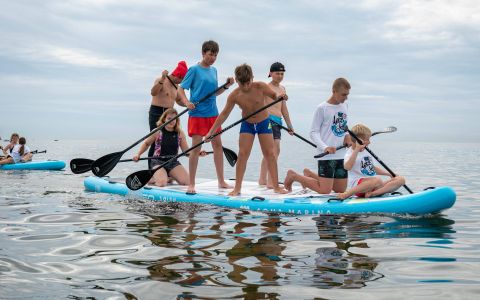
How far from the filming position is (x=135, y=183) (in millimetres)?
9180

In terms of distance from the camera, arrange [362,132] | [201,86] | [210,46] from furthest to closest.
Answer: [201,86], [210,46], [362,132]

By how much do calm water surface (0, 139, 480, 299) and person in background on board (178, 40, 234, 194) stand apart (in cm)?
130

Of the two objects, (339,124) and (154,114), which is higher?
(154,114)

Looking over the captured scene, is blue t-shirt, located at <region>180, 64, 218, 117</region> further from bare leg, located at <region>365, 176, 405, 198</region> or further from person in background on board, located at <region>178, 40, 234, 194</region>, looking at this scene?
bare leg, located at <region>365, 176, 405, 198</region>

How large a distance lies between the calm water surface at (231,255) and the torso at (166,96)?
265 cm

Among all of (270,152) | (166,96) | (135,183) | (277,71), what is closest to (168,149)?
(166,96)

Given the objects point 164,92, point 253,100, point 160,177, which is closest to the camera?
point 253,100

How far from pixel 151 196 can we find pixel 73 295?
5.44 m

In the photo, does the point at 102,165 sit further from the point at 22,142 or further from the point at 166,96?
the point at 22,142

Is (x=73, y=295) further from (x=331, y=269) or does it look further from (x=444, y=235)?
(x=444, y=235)

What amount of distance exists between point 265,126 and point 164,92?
2.71 m

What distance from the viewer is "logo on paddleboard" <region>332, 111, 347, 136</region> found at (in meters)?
7.60

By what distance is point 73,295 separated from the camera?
375cm

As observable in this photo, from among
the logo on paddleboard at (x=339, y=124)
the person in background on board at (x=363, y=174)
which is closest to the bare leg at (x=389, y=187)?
the person in background on board at (x=363, y=174)
